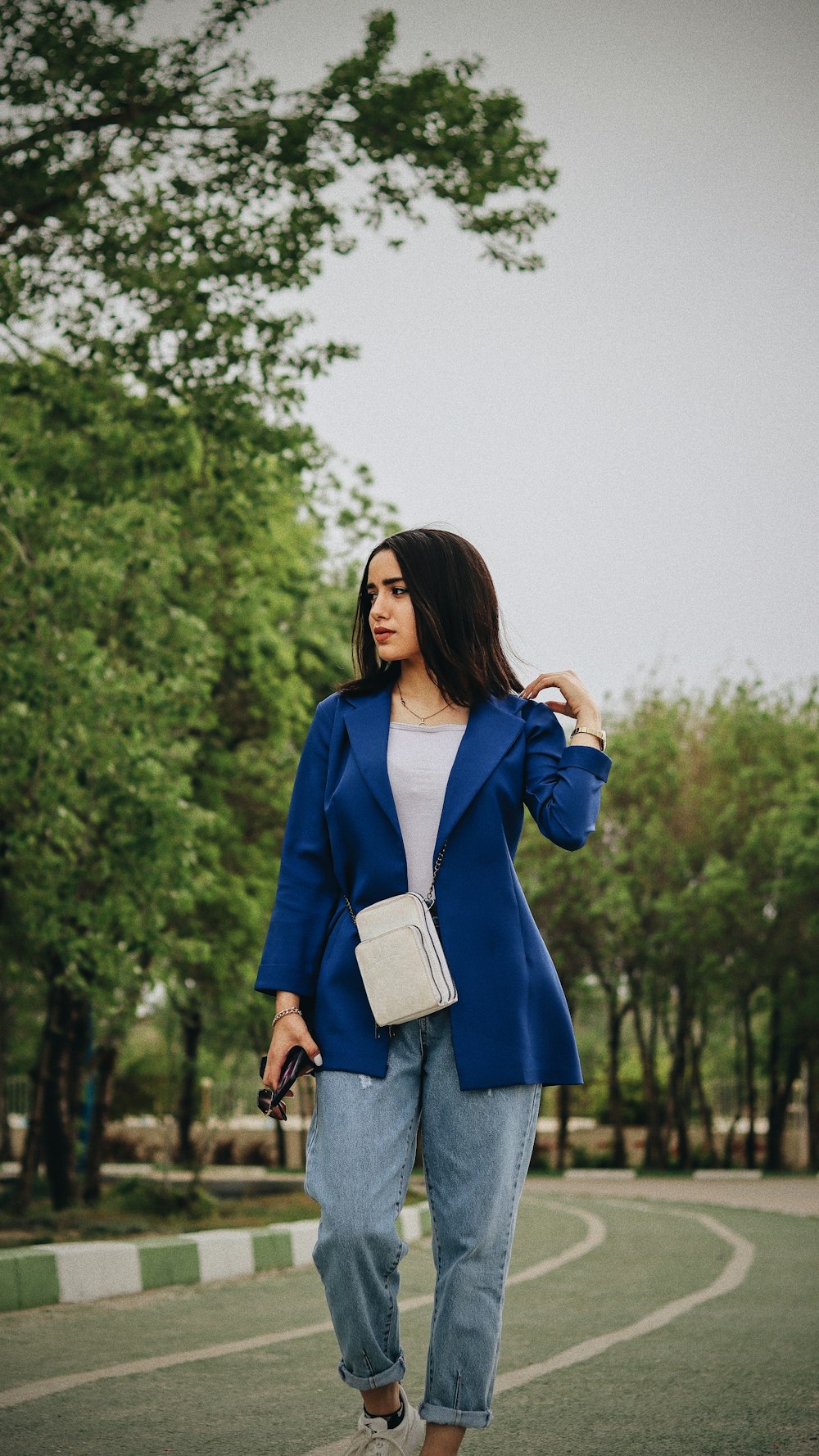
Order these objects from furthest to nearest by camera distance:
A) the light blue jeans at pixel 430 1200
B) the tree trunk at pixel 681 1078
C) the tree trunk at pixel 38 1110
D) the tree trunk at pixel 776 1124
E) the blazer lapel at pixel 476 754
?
the tree trunk at pixel 681 1078 → the tree trunk at pixel 776 1124 → the tree trunk at pixel 38 1110 → the blazer lapel at pixel 476 754 → the light blue jeans at pixel 430 1200

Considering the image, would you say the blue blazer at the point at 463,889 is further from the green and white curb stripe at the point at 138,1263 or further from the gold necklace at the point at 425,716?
the green and white curb stripe at the point at 138,1263

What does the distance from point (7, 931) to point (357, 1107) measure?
15081mm

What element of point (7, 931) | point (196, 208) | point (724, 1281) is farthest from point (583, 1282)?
point (7, 931)

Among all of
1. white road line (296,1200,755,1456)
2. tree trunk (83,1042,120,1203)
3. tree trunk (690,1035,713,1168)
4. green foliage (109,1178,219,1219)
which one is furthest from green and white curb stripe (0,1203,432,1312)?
tree trunk (690,1035,713,1168)

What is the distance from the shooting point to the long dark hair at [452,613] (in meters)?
3.71

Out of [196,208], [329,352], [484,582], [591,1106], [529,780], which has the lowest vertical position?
[591,1106]

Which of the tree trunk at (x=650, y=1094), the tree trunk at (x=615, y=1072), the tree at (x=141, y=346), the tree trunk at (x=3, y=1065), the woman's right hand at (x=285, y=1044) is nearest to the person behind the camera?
the woman's right hand at (x=285, y=1044)

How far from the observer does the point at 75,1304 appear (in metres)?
7.42

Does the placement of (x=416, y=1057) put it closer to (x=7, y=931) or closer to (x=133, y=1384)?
(x=133, y=1384)

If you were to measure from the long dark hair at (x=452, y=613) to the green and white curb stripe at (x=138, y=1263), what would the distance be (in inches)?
133

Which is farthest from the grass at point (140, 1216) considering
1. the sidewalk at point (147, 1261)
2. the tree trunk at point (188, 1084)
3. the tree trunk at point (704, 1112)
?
the tree trunk at point (704, 1112)

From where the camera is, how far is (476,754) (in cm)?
357

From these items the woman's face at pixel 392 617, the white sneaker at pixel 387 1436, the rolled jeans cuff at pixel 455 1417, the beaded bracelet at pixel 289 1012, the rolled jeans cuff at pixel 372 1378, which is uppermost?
the woman's face at pixel 392 617

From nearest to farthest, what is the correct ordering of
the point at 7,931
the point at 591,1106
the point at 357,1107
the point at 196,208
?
the point at 357,1107
the point at 196,208
the point at 7,931
the point at 591,1106
